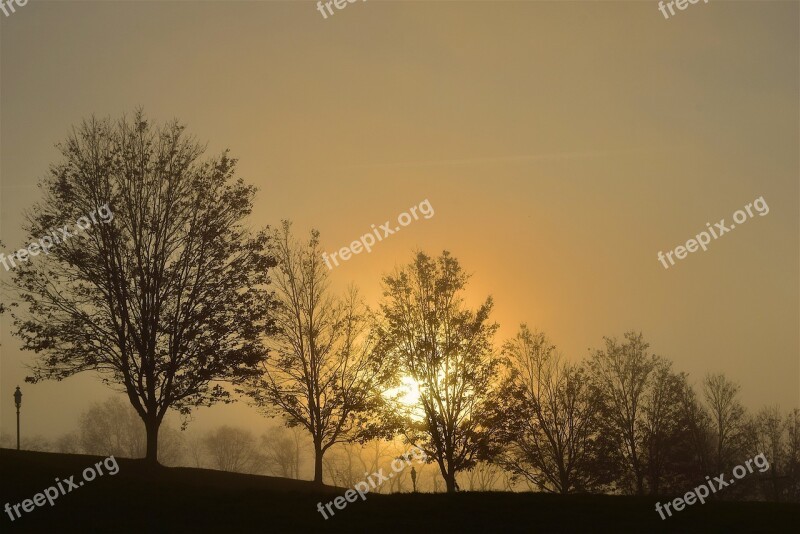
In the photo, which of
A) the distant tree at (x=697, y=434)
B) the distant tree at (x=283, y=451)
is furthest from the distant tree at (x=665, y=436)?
the distant tree at (x=283, y=451)

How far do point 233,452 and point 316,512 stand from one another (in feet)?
360

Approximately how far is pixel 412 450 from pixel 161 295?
1480 cm

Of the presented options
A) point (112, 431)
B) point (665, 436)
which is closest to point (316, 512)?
point (665, 436)

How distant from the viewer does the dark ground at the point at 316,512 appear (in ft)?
66.8

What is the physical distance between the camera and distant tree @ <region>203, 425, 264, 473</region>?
125 m

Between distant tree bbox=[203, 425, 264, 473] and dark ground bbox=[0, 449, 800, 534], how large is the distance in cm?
10252

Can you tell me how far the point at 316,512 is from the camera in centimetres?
2211

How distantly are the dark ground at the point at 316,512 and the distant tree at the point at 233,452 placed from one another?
336 feet

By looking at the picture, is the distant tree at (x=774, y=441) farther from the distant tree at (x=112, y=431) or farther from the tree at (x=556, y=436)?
the distant tree at (x=112, y=431)

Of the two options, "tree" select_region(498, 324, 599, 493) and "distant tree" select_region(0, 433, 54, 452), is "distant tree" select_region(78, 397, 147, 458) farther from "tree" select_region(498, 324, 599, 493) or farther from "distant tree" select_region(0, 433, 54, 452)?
"tree" select_region(498, 324, 599, 493)

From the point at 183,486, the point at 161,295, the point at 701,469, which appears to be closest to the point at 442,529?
the point at 183,486

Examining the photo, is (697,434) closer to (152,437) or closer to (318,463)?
(318,463)

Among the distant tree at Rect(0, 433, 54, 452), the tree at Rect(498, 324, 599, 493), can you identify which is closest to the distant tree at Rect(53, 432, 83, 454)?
the distant tree at Rect(0, 433, 54, 452)

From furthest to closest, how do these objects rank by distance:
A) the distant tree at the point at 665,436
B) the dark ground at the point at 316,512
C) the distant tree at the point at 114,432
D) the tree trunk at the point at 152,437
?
1. the distant tree at the point at 114,432
2. the distant tree at the point at 665,436
3. the tree trunk at the point at 152,437
4. the dark ground at the point at 316,512
